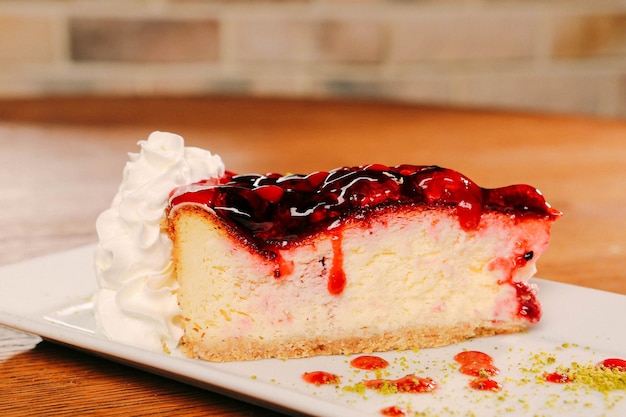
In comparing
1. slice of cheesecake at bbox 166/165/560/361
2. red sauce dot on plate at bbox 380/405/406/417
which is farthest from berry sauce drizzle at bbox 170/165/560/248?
red sauce dot on plate at bbox 380/405/406/417

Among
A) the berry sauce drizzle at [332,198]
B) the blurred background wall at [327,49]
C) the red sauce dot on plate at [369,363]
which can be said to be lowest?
the red sauce dot on plate at [369,363]

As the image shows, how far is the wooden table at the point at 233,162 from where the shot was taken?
112 centimetres

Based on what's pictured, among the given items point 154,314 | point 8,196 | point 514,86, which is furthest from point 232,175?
point 514,86

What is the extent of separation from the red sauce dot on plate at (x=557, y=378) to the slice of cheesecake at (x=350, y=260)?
0.19m

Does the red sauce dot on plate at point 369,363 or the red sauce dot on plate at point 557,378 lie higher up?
the red sauce dot on plate at point 557,378

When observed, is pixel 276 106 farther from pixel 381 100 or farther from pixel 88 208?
pixel 88 208

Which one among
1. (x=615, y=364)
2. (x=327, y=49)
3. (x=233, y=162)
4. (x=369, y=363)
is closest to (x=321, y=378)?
(x=369, y=363)

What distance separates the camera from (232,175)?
1.47 meters

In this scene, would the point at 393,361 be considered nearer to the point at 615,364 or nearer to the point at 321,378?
the point at 321,378

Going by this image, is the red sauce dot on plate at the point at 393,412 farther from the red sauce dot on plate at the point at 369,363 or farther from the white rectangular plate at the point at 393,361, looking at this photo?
the red sauce dot on plate at the point at 369,363

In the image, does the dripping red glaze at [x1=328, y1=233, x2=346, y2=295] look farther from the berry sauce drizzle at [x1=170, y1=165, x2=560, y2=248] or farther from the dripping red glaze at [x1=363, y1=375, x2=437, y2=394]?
the dripping red glaze at [x1=363, y1=375, x2=437, y2=394]

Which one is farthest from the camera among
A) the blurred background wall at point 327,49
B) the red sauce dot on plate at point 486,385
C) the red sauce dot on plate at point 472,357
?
the blurred background wall at point 327,49

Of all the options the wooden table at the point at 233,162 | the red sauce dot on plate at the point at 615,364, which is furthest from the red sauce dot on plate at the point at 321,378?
the red sauce dot on plate at the point at 615,364

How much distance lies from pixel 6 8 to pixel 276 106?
137cm
